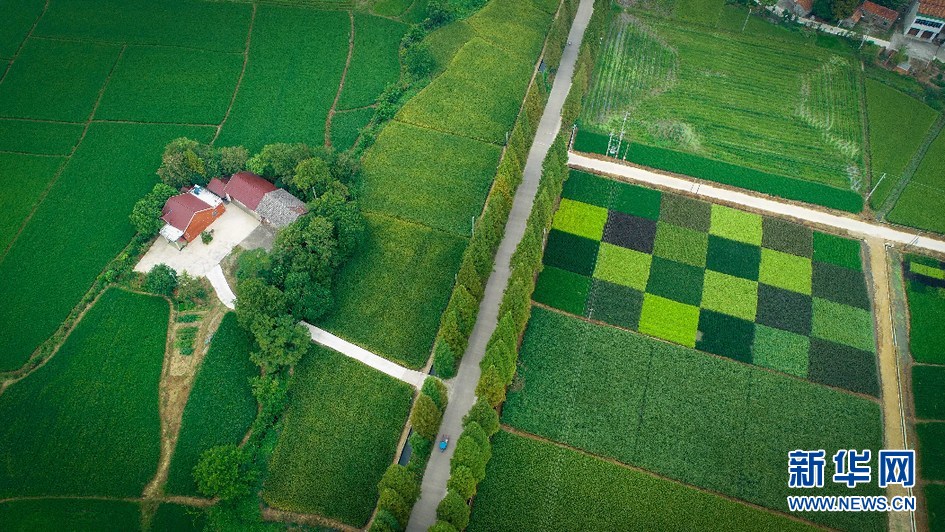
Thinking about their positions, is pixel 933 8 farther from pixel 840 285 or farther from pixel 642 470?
pixel 642 470

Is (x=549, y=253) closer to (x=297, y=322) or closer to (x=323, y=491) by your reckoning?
(x=297, y=322)

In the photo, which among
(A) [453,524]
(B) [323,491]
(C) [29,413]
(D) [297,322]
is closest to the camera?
(A) [453,524]

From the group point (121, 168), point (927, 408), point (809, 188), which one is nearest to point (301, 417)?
point (121, 168)

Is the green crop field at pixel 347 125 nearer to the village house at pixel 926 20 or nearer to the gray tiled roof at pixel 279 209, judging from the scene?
the gray tiled roof at pixel 279 209

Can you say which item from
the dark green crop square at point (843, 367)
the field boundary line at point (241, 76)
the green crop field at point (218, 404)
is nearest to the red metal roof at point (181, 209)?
the field boundary line at point (241, 76)

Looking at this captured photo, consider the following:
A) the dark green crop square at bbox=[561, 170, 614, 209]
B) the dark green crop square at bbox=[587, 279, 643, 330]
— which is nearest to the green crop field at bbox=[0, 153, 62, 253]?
the dark green crop square at bbox=[561, 170, 614, 209]
